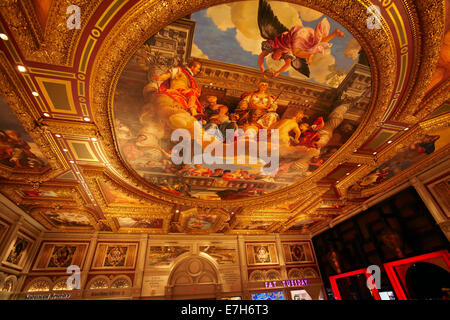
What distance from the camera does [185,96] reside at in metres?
6.52

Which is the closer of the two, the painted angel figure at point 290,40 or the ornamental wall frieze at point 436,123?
the painted angel figure at point 290,40

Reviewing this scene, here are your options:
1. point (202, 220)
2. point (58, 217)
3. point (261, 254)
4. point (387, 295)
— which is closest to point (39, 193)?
point (58, 217)

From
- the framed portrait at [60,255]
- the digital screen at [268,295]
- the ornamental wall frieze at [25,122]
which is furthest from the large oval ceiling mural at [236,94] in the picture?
the digital screen at [268,295]

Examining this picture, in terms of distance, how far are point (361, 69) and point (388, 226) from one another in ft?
34.0

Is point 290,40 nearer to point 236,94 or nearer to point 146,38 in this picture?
point 236,94

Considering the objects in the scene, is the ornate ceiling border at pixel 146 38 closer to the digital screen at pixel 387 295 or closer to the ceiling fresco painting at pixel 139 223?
the ceiling fresco painting at pixel 139 223

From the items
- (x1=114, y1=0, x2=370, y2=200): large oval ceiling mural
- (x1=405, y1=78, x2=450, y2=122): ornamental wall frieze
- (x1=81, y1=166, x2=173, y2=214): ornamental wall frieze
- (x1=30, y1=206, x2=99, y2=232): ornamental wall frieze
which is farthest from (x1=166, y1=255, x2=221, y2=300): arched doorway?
(x1=405, y1=78, x2=450, y2=122): ornamental wall frieze

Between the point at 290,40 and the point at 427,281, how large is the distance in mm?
13142

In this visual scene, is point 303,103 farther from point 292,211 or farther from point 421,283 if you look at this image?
point 421,283

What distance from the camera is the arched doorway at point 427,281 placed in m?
10.1

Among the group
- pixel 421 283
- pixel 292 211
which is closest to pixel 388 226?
pixel 421 283

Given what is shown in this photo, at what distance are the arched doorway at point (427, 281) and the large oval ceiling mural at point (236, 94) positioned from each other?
7508 millimetres
